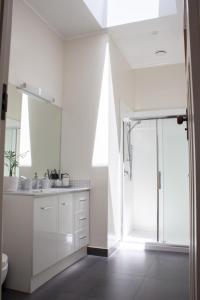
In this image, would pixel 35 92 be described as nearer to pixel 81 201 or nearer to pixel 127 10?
pixel 81 201

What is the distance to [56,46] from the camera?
12.5ft

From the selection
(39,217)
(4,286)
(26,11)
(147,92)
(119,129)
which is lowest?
(4,286)

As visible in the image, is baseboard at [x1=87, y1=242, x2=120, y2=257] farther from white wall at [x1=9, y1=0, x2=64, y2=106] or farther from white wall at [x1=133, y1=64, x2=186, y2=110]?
white wall at [x1=133, y1=64, x2=186, y2=110]

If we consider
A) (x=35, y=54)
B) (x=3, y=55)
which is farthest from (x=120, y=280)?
(x=35, y=54)

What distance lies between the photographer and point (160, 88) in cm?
509

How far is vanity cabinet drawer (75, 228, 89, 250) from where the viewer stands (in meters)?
3.22

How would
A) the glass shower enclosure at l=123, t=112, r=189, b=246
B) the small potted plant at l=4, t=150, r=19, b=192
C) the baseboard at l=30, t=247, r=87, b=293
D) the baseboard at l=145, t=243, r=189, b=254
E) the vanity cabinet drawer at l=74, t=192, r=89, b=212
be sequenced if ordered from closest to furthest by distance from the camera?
the baseboard at l=30, t=247, r=87, b=293 < the small potted plant at l=4, t=150, r=19, b=192 < the vanity cabinet drawer at l=74, t=192, r=89, b=212 < the baseboard at l=145, t=243, r=189, b=254 < the glass shower enclosure at l=123, t=112, r=189, b=246

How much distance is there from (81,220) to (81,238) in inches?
8.5

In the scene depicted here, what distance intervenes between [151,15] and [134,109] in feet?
6.48


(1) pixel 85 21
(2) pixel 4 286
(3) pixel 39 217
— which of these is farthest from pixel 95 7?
(2) pixel 4 286

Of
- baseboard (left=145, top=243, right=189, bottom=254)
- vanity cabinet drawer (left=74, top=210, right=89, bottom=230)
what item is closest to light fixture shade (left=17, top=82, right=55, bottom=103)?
vanity cabinet drawer (left=74, top=210, right=89, bottom=230)

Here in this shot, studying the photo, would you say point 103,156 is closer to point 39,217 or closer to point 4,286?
point 39,217

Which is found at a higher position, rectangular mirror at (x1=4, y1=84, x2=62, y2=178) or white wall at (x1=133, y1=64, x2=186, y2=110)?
white wall at (x1=133, y1=64, x2=186, y2=110)

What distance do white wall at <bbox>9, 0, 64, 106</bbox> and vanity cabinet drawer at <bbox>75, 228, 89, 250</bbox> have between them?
1.80m
